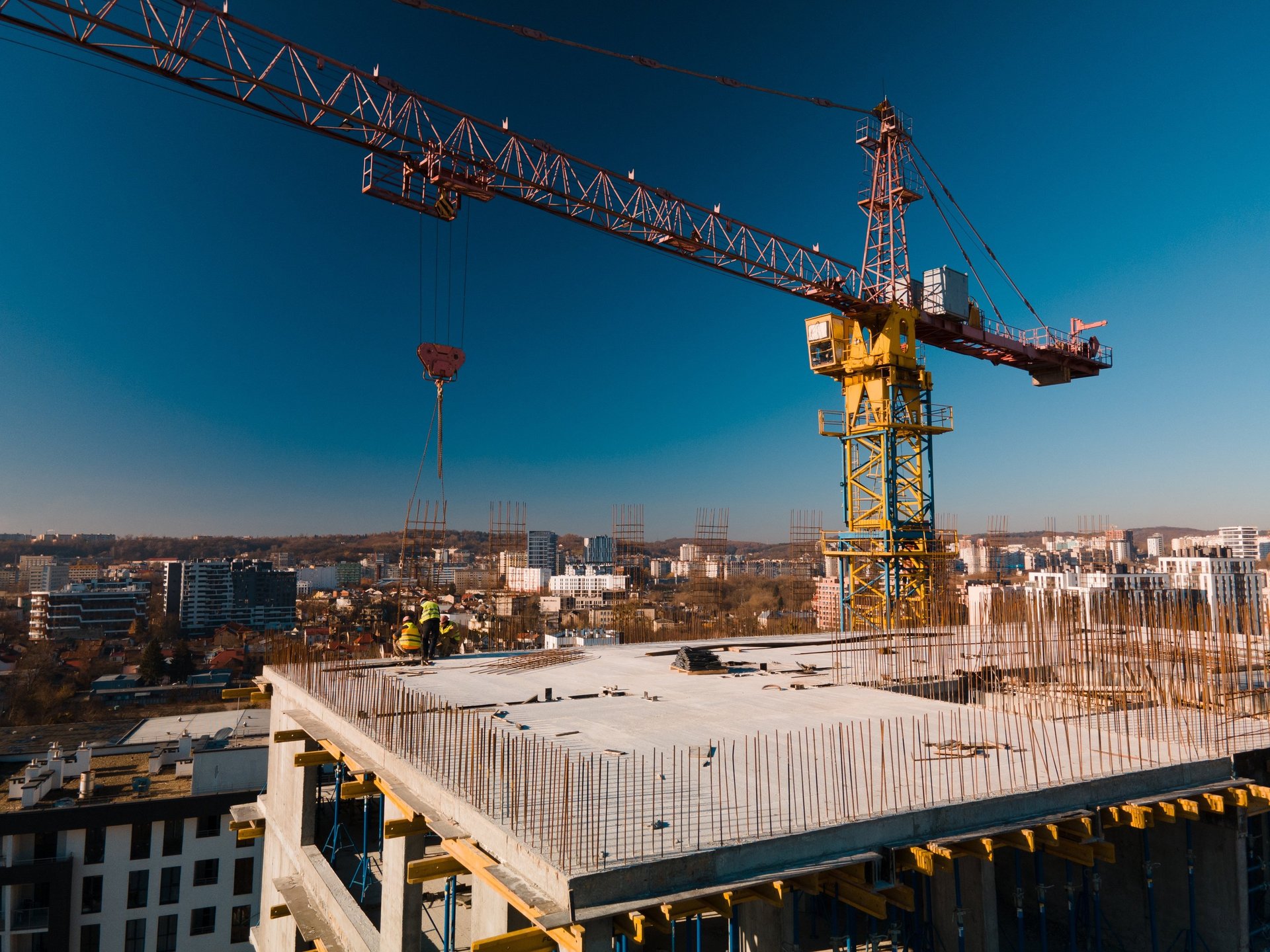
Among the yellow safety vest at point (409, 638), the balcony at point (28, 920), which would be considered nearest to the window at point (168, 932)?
the balcony at point (28, 920)

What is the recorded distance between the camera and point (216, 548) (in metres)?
163

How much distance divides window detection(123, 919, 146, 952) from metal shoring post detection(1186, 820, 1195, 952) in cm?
3705

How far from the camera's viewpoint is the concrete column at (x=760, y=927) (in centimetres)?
862

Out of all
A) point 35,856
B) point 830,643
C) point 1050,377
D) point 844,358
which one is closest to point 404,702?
point 830,643

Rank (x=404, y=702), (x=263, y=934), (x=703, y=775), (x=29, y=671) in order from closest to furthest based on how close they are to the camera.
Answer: (x=703, y=775)
(x=404, y=702)
(x=263, y=934)
(x=29, y=671)

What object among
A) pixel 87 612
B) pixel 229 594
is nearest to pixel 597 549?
pixel 229 594

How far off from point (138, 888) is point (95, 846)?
8.06ft

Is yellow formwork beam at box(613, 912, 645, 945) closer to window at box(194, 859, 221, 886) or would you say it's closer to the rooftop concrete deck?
the rooftop concrete deck

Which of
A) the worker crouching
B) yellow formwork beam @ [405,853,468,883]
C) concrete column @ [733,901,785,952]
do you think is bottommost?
concrete column @ [733,901,785,952]

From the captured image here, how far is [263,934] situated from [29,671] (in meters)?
70.3

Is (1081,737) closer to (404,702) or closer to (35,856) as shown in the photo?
(404,702)

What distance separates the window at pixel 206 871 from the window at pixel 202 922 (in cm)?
103

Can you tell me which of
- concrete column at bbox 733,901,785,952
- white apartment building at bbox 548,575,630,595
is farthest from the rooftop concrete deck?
white apartment building at bbox 548,575,630,595

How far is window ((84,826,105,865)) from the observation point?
101ft
